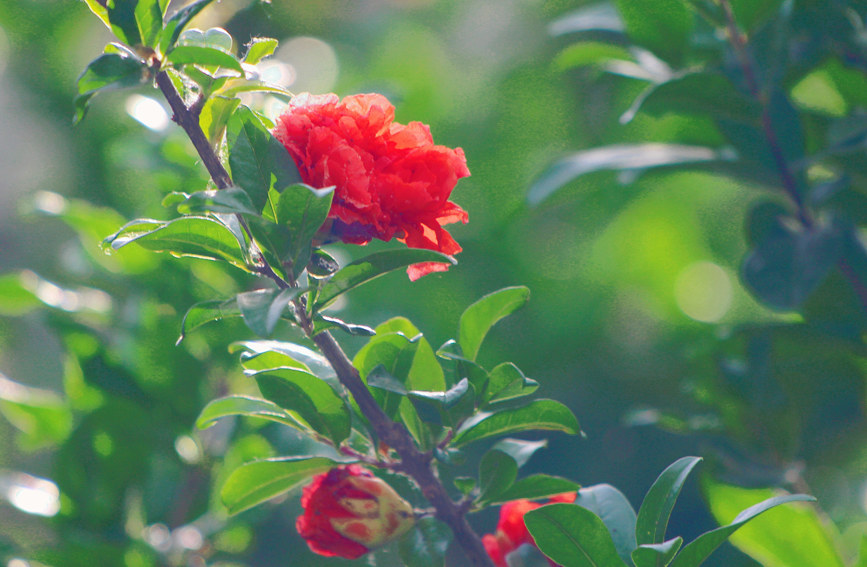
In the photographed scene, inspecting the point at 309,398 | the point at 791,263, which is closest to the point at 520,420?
the point at 309,398

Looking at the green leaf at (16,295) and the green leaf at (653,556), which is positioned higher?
the green leaf at (16,295)

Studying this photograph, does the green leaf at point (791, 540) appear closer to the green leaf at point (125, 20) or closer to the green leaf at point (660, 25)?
the green leaf at point (660, 25)

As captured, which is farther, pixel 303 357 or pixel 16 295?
pixel 16 295

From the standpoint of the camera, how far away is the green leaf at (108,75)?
0.41 meters

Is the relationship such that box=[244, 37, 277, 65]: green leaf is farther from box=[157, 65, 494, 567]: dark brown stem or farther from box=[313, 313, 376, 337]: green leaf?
box=[313, 313, 376, 337]: green leaf

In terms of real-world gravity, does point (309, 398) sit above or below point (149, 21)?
below

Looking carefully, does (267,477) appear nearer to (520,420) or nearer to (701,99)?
(520,420)

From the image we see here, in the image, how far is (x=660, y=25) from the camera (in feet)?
2.54

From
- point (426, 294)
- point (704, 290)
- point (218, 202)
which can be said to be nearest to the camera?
point (218, 202)

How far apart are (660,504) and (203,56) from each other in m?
0.38

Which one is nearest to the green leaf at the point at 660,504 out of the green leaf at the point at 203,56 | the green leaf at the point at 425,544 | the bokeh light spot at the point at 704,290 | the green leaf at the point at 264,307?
the green leaf at the point at 425,544

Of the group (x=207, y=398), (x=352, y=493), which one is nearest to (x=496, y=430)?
(x=352, y=493)

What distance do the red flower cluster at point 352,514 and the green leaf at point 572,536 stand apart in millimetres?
91

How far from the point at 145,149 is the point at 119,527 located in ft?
1.70
